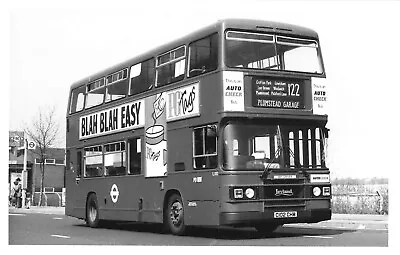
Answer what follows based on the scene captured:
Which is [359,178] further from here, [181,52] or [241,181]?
[181,52]

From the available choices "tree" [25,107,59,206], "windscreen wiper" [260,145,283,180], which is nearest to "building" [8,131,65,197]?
"tree" [25,107,59,206]

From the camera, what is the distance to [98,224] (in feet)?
59.6

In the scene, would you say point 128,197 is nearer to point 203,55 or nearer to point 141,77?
point 141,77

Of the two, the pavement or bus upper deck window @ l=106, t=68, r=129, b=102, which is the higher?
bus upper deck window @ l=106, t=68, r=129, b=102

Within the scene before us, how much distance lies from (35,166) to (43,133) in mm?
1330

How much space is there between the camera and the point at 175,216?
575 inches

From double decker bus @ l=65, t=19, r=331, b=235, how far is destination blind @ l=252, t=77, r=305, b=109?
0.7 inches

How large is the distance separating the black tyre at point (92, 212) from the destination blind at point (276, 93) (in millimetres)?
6461

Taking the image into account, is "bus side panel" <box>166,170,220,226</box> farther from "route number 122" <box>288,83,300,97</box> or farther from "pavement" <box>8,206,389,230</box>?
"pavement" <box>8,206,389,230</box>

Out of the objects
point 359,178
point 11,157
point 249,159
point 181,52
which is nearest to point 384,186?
point 359,178

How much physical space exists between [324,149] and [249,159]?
163 centimetres

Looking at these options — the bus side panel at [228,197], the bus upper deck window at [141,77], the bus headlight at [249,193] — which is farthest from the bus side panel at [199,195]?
the bus upper deck window at [141,77]

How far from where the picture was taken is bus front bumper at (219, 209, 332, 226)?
12977 mm

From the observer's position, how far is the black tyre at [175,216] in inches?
567
